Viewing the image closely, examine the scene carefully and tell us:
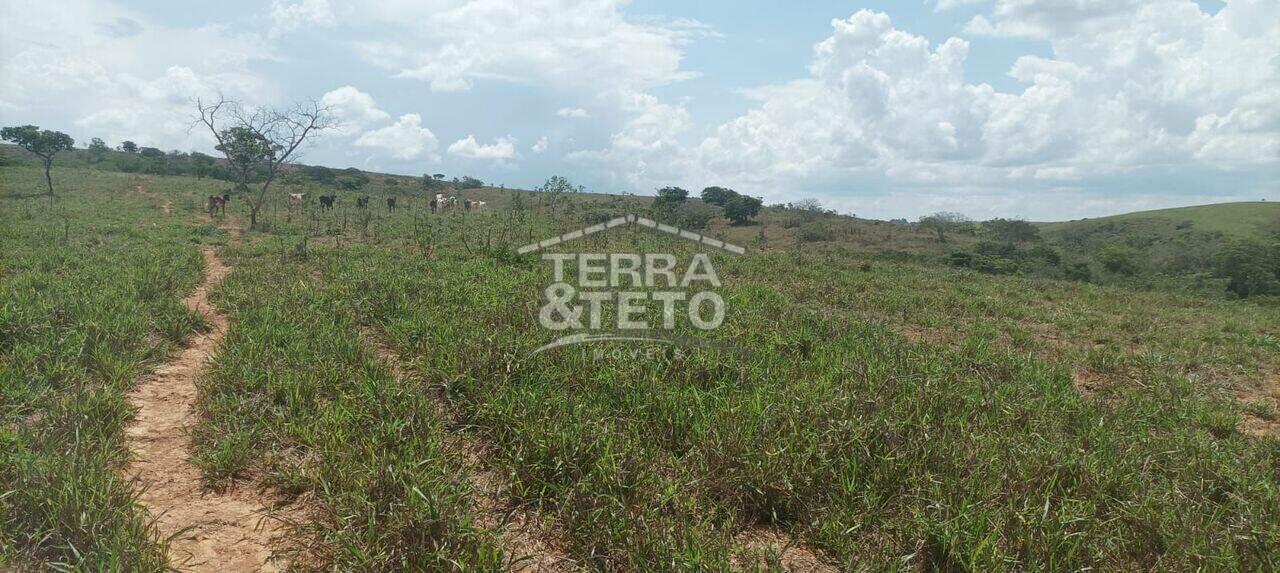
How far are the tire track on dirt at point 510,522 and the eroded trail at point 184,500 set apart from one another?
103 cm

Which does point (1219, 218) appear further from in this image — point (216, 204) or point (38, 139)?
point (38, 139)

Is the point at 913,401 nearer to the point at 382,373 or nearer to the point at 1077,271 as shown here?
the point at 382,373

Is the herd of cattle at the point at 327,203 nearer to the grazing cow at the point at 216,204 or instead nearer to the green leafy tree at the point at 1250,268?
the grazing cow at the point at 216,204

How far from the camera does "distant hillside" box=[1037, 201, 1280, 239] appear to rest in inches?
1977

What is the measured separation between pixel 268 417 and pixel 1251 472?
683 cm

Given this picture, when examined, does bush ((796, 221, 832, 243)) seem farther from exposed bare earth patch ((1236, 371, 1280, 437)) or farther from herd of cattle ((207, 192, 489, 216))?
exposed bare earth patch ((1236, 371, 1280, 437))

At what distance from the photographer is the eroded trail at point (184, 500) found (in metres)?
2.95

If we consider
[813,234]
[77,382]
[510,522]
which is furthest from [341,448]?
[813,234]

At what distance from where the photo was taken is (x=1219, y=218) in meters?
56.1

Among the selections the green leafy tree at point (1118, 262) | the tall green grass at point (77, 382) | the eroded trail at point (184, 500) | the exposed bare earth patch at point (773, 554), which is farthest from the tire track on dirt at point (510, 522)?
the green leafy tree at point (1118, 262)

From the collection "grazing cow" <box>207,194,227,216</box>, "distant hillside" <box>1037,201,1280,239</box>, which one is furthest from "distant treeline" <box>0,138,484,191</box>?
"distant hillside" <box>1037,201,1280,239</box>

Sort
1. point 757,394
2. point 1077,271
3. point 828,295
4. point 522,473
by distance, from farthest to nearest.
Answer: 1. point 1077,271
2. point 828,295
3. point 757,394
4. point 522,473

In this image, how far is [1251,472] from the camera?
164 inches

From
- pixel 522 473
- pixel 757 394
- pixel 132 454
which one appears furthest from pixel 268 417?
pixel 757 394
